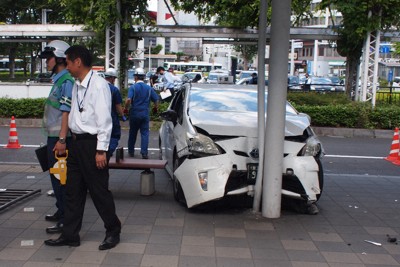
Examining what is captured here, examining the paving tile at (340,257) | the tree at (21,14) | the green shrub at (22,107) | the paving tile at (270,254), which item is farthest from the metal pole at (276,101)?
the tree at (21,14)

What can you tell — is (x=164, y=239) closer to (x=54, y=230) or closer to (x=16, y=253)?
(x=54, y=230)

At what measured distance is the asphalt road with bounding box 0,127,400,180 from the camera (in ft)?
31.1

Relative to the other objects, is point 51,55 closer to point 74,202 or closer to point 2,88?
point 74,202

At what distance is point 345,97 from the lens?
17453 millimetres

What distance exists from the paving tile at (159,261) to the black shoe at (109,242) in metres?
0.37

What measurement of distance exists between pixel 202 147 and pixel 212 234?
1.08 m

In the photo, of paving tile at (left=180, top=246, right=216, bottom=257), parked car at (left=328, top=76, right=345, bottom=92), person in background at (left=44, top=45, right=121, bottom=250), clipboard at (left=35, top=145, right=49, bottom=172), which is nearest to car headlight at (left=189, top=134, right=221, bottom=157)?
paving tile at (left=180, top=246, right=216, bottom=257)

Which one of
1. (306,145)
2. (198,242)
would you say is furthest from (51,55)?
(306,145)

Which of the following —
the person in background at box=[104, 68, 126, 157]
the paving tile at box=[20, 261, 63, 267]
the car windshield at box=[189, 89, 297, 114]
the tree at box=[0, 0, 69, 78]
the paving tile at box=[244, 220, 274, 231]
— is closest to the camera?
the paving tile at box=[20, 261, 63, 267]

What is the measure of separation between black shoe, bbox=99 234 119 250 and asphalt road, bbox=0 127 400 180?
5.17m

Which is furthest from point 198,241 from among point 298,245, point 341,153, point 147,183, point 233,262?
point 341,153

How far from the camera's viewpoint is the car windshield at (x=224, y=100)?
681cm

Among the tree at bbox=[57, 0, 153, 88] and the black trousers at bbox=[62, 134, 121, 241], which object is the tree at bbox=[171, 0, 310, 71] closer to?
the tree at bbox=[57, 0, 153, 88]

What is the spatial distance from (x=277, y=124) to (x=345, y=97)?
12.8 m
